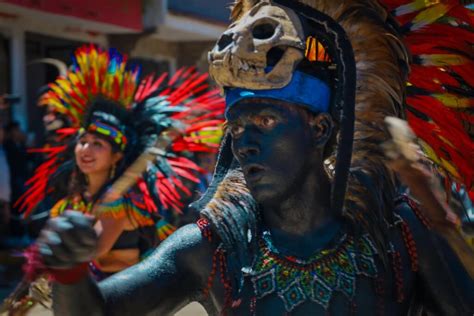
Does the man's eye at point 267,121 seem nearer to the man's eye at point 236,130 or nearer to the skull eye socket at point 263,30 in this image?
the man's eye at point 236,130

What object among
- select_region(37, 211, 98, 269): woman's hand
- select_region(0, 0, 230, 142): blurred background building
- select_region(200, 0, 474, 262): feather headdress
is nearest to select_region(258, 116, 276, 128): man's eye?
select_region(200, 0, 474, 262): feather headdress

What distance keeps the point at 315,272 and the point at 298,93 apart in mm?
485

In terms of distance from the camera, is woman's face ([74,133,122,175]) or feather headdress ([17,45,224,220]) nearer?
woman's face ([74,133,122,175])

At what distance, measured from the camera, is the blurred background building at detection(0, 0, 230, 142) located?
12398 mm

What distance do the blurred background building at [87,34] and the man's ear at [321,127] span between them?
24.0ft

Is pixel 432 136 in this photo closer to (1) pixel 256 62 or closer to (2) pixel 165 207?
(1) pixel 256 62

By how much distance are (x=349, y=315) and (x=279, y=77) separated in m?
0.66

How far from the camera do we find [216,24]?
17.2 meters

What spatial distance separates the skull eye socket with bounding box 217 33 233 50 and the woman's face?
3288mm

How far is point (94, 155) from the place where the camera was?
5.77 meters

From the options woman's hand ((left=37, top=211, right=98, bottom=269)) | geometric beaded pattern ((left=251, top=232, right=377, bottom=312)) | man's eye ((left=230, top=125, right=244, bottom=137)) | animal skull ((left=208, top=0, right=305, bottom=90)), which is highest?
animal skull ((left=208, top=0, right=305, bottom=90))

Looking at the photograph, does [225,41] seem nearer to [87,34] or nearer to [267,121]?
[267,121]

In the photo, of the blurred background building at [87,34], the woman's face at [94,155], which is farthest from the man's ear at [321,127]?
the blurred background building at [87,34]

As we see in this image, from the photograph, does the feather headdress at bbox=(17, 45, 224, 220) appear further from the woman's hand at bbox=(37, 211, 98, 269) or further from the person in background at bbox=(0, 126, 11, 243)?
the woman's hand at bbox=(37, 211, 98, 269)
